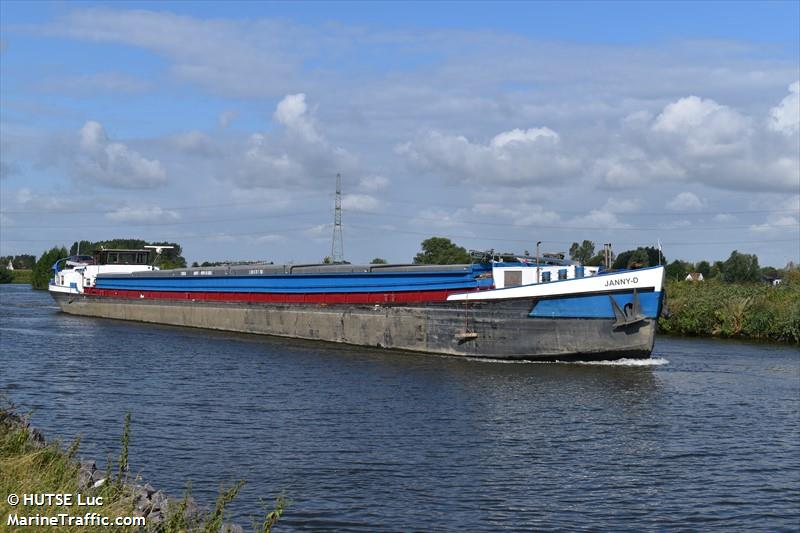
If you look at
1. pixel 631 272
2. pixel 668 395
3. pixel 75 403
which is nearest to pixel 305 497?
pixel 75 403

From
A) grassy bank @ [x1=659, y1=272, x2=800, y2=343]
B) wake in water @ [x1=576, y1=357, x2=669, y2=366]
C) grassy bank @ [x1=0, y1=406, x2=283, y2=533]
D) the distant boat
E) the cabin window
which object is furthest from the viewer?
grassy bank @ [x1=659, y1=272, x2=800, y2=343]

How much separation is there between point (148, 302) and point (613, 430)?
46.7 metres

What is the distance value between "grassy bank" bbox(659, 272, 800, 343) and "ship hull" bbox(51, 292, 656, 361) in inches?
806

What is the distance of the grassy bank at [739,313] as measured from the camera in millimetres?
51300

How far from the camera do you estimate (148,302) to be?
62.6 m

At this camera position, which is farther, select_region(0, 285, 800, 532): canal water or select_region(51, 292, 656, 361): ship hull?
select_region(51, 292, 656, 361): ship hull

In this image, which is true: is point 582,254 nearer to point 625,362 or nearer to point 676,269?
point 625,362

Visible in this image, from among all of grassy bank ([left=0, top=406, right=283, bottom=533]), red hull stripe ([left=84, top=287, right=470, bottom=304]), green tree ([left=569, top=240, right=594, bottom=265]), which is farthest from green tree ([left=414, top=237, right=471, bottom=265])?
grassy bank ([left=0, top=406, right=283, bottom=533])

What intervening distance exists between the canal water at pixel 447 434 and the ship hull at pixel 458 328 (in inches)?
40.5

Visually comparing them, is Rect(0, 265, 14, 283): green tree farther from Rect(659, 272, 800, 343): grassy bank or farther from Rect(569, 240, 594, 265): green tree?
Rect(659, 272, 800, 343): grassy bank

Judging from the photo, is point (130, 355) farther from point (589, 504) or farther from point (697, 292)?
point (697, 292)

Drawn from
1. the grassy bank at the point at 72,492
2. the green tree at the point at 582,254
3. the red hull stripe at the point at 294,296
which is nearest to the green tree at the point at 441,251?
the green tree at the point at 582,254

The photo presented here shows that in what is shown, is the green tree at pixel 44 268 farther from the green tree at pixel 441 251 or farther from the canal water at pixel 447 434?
the canal water at pixel 447 434

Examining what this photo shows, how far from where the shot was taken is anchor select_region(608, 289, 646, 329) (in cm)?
3459
